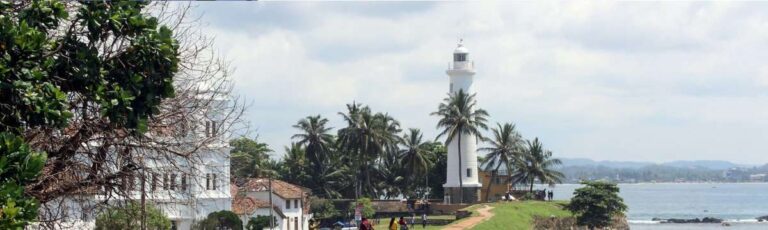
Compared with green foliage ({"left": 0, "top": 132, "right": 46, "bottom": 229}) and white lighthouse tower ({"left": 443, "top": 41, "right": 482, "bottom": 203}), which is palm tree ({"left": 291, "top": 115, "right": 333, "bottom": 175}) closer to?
white lighthouse tower ({"left": 443, "top": 41, "right": 482, "bottom": 203})

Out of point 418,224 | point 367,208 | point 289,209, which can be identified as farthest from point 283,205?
point 367,208

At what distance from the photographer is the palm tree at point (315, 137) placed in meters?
87.3

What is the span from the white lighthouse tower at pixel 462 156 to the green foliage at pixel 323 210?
341 inches

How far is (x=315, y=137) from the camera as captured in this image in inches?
3450

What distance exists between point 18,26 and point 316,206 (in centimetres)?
6139

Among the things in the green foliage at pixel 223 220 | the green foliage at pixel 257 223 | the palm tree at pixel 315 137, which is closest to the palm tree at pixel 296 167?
the palm tree at pixel 315 137

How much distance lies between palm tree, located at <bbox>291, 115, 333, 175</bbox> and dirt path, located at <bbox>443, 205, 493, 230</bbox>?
62.6ft

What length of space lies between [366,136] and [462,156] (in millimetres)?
7774

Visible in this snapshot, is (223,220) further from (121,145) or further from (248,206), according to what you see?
(121,145)

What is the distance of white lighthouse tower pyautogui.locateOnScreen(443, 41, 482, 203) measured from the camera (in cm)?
7969

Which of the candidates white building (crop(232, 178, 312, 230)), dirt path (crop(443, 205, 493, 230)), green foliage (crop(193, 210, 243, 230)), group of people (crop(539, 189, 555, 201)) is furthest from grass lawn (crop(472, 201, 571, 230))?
green foliage (crop(193, 210, 243, 230))

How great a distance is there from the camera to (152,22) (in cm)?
1450

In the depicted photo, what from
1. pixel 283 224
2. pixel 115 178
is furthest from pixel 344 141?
pixel 115 178

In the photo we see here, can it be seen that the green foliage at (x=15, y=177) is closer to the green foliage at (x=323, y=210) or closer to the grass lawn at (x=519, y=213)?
the grass lawn at (x=519, y=213)
